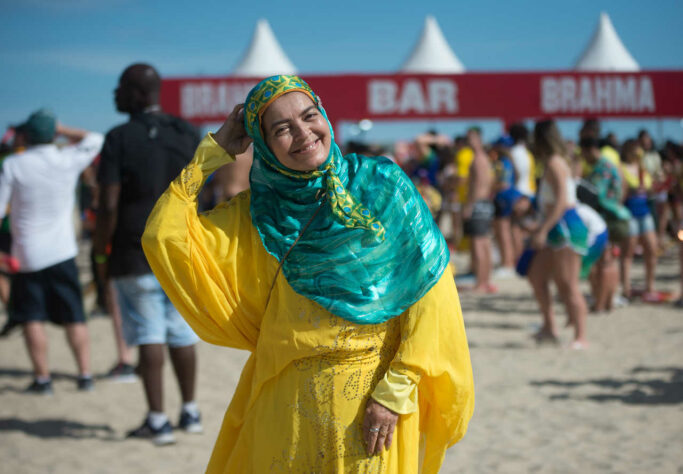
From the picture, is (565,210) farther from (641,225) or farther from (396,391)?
(396,391)

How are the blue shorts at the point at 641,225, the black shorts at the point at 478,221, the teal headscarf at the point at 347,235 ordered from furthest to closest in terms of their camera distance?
1. the black shorts at the point at 478,221
2. the blue shorts at the point at 641,225
3. the teal headscarf at the point at 347,235

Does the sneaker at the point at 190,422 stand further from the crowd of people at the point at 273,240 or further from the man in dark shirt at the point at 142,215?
the man in dark shirt at the point at 142,215

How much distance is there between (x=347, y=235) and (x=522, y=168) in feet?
22.5

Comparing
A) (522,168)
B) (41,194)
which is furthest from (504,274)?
(41,194)

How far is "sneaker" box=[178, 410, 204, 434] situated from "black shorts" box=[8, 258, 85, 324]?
1.29 metres

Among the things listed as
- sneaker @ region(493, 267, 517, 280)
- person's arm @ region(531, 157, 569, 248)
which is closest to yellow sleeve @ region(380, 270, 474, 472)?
person's arm @ region(531, 157, 569, 248)

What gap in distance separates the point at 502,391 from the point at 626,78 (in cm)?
1188

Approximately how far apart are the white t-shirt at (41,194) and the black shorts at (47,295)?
7 cm

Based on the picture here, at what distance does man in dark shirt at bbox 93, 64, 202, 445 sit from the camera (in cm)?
405

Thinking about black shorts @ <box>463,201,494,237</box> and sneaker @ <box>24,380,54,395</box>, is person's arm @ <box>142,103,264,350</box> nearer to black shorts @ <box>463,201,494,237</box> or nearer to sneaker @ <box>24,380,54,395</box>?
sneaker @ <box>24,380,54,395</box>

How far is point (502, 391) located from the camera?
5.16 m

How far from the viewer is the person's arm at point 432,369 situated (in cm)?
194

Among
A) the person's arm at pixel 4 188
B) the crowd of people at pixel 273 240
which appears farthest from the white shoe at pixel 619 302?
the person's arm at pixel 4 188

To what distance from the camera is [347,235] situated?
191 cm
